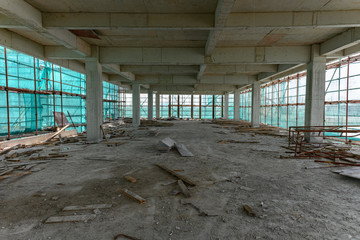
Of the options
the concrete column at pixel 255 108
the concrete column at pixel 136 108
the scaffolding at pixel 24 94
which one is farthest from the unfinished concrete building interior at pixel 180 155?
the concrete column at pixel 136 108

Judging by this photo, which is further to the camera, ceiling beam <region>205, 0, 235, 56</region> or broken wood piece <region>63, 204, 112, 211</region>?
ceiling beam <region>205, 0, 235, 56</region>

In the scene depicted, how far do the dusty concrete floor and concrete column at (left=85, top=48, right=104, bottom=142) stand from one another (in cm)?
518

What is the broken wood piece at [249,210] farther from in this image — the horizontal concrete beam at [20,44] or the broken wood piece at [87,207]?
the horizontal concrete beam at [20,44]

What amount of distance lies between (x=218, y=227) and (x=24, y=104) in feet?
59.9

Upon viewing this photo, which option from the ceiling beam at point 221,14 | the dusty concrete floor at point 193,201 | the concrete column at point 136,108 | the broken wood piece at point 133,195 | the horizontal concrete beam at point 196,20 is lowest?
the dusty concrete floor at point 193,201

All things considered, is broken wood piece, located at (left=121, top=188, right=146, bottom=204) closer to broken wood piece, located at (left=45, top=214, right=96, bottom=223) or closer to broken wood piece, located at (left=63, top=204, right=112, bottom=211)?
broken wood piece, located at (left=63, top=204, right=112, bottom=211)

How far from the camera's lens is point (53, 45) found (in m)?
12.1

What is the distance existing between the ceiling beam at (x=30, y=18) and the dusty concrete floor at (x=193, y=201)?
537cm

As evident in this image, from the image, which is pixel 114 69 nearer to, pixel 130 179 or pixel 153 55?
pixel 153 55

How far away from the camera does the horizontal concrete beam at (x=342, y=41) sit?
29.6 ft

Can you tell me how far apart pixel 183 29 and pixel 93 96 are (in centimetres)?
748

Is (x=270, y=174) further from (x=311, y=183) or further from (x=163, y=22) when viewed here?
(x=163, y=22)

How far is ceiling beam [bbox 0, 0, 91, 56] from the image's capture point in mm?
6293

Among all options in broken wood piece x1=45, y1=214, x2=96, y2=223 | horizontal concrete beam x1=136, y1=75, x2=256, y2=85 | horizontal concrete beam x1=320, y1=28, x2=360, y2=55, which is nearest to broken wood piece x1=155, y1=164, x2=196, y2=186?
broken wood piece x1=45, y1=214, x2=96, y2=223
